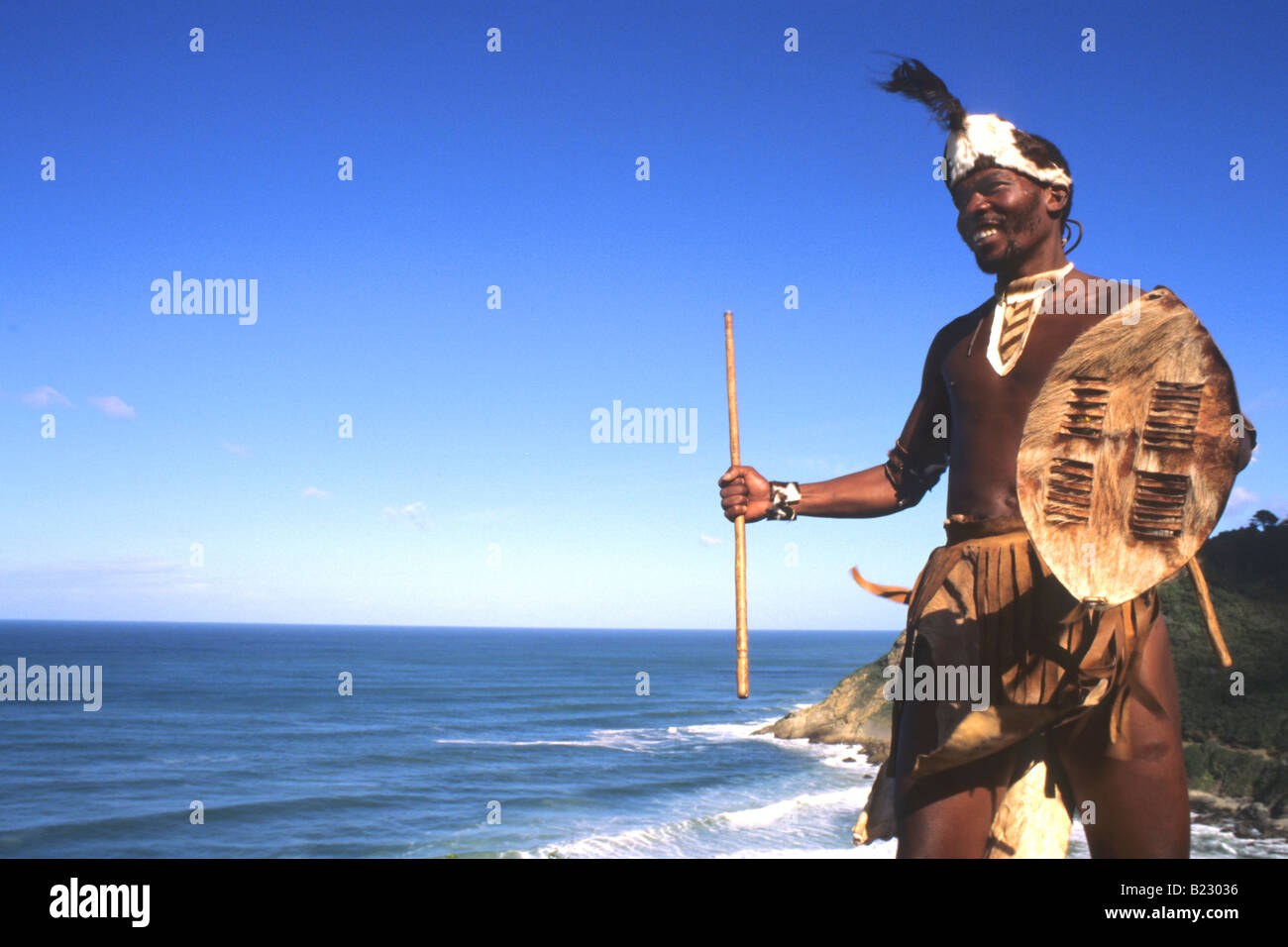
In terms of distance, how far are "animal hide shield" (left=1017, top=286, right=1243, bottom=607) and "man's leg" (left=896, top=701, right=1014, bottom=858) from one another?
0.77 m

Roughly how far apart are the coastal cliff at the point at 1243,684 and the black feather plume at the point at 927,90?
986 inches

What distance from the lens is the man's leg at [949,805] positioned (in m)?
3.15

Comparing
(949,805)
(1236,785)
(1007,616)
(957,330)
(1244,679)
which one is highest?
(957,330)

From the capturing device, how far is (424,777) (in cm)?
5072

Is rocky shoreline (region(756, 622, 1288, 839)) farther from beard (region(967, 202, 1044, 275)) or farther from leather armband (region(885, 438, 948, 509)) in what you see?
beard (region(967, 202, 1044, 275))

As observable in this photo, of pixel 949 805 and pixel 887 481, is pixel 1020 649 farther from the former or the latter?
pixel 887 481

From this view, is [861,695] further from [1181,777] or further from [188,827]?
[1181,777]

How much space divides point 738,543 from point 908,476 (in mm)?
736

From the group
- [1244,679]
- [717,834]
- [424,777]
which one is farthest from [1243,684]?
[424,777]

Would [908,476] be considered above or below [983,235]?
below

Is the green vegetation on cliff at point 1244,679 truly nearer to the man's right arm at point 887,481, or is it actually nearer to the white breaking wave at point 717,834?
the white breaking wave at point 717,834

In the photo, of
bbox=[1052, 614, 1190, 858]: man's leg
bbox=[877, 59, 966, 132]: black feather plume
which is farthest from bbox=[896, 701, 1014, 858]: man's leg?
bbox=[877, 59, 966, 132]: black feather plume
